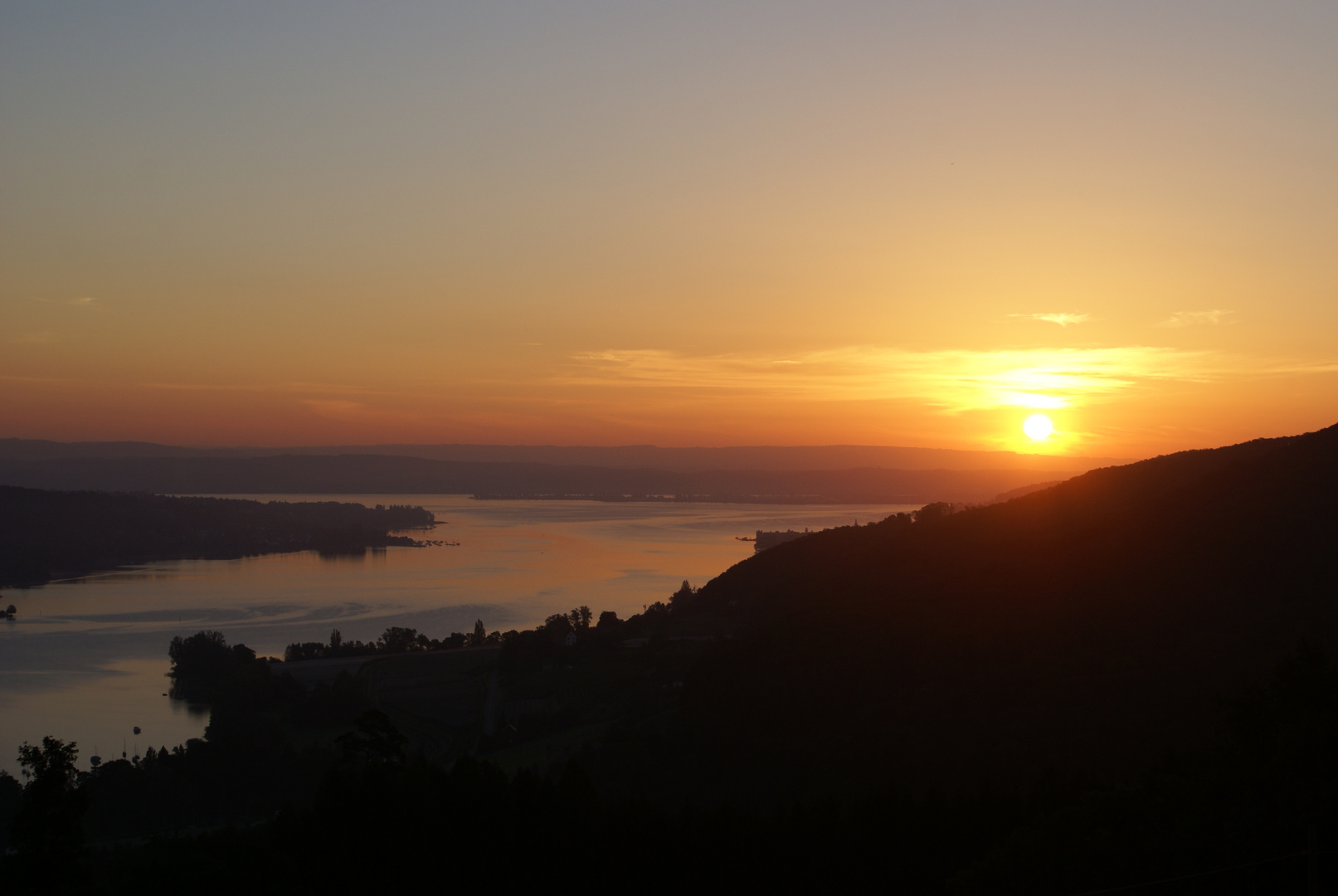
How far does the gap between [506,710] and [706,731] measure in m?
7.71

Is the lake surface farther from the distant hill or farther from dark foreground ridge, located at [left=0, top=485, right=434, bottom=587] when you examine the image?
the distant hill

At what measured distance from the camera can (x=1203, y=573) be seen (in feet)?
56.7

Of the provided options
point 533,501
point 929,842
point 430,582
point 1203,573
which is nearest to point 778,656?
point 1203,573

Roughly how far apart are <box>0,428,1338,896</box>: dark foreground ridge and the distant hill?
2.6 inches

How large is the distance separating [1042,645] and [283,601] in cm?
3356

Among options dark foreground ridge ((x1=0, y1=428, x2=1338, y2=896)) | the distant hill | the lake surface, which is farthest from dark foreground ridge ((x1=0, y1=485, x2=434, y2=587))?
the distant hill

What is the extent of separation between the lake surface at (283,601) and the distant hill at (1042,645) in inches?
539

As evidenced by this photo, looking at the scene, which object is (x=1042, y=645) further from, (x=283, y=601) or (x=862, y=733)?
(x=283, y=601)

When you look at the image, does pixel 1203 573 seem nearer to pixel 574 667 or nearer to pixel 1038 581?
pixel 1038 581

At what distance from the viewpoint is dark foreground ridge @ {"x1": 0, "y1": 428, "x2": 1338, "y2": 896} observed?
727cm

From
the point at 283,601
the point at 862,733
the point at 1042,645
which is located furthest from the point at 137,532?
the point at 1042,645

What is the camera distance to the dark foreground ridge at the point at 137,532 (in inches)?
2248

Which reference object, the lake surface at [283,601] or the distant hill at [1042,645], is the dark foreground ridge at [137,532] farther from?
the distant hill at [1042,645]

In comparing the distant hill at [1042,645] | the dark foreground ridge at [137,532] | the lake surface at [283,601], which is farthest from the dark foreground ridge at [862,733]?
the dark foreground ridge at [137,532]
